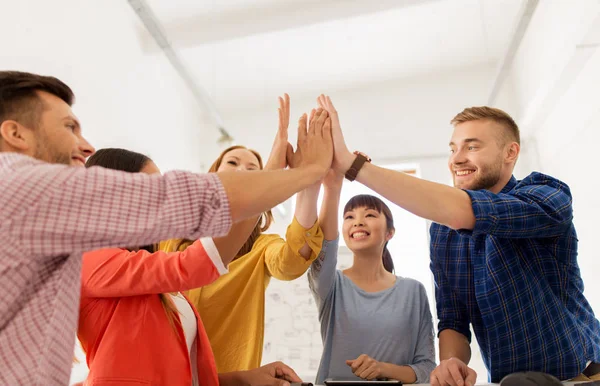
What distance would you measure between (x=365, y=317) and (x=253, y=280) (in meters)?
0.45

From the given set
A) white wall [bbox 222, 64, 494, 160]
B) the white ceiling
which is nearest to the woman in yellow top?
the white ceiling

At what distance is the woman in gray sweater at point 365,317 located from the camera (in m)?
1.69

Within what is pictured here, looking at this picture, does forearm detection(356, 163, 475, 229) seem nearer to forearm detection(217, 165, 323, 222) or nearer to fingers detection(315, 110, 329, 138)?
fingers detection(315, 110, 329, 138)

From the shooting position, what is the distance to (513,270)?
139 centimetres

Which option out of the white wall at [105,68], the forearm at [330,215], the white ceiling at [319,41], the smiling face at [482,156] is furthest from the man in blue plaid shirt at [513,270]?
the white ceiling at [319,41]

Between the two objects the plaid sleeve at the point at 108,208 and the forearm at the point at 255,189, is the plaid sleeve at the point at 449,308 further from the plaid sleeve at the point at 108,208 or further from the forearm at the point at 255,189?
the plaid sleeve at the point at 108,208

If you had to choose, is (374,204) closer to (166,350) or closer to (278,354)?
(166,350)

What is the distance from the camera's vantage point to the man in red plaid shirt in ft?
2.62

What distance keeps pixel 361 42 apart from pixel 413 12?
1.77 feet

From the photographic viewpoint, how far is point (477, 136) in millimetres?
1639

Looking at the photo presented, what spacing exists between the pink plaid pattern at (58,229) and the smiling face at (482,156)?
1.03 m

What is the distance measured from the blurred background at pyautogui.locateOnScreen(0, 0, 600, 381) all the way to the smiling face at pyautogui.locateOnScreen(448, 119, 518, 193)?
4.36 ft

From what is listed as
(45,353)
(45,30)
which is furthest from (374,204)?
(45,30)

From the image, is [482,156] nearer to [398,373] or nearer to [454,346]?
[454,346]
